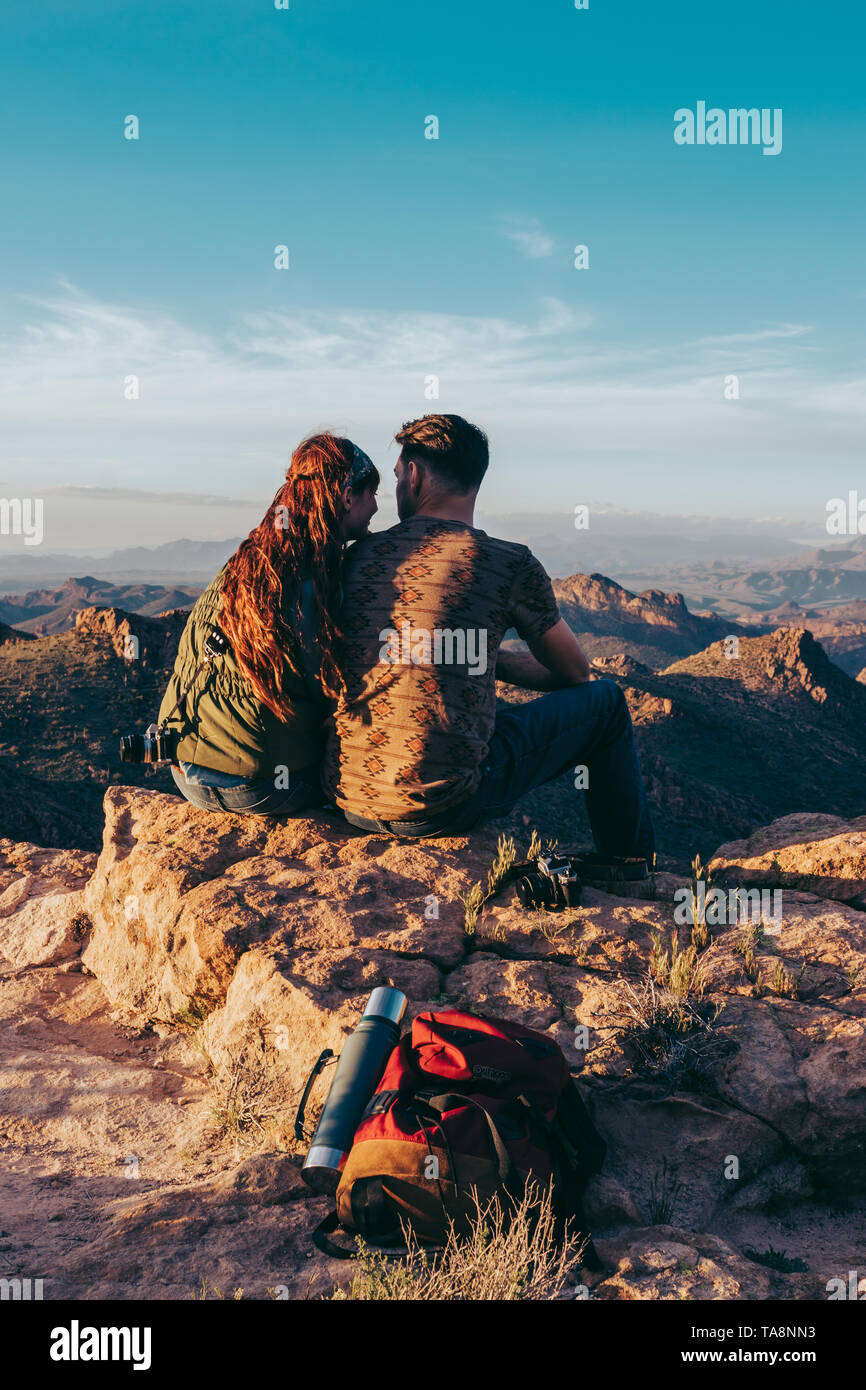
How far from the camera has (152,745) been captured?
14.1ft

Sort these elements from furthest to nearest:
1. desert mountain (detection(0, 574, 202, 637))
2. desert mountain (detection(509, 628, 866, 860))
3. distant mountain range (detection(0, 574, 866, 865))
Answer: desert mountain (detection(0, 574, 202, 637)), desert mountain (detection(509, 628, 866, 860)), distant mountain range (detection(0, 574, 866, 865))

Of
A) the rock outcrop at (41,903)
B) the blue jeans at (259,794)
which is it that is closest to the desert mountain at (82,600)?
the rock outcrop at (41,903)

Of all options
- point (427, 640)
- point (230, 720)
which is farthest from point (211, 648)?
point (427, 640)

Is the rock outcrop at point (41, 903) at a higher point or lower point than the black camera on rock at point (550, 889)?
lower

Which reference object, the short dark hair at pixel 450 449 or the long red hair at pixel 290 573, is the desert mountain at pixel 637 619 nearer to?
the short dark hair at pixel 450 449

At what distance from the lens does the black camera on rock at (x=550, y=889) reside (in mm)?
4309

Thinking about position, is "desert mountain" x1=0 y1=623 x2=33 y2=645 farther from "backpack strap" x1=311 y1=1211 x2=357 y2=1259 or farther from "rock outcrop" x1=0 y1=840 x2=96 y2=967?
"backpack strap" x1=311 y1=1211 x2=357 y2=1259

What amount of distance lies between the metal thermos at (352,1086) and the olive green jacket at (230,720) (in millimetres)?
1411

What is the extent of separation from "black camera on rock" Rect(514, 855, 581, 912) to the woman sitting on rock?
1.18 meters

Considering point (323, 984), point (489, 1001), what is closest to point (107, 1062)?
point (323, 984)

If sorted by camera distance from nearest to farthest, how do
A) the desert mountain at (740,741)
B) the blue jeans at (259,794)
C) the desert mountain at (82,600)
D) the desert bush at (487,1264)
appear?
the desert bush at (487,1264) < the blue jeans at (259,794) < the desert mountain at (740,741) < the desert mountain at (82,600)

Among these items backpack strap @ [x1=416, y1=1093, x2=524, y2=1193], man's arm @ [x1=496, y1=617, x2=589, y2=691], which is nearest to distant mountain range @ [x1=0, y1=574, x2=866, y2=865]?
man's arm @ [x1=496, y1=617, x2=589, y2=691]

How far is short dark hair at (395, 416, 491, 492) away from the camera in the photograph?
3.96 meters

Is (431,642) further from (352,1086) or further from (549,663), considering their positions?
(352,1086)
